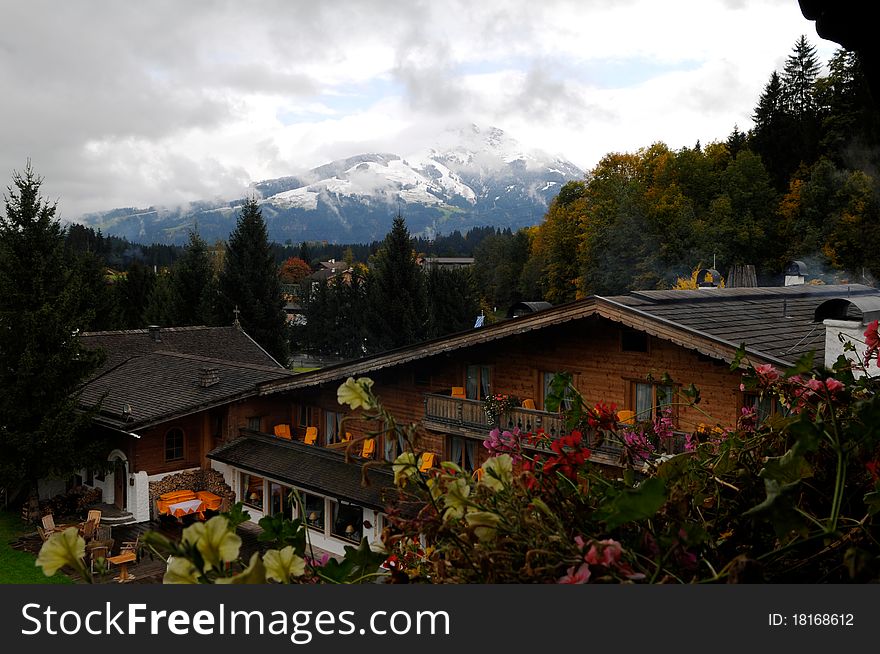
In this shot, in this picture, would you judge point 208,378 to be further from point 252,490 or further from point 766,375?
point 766,375

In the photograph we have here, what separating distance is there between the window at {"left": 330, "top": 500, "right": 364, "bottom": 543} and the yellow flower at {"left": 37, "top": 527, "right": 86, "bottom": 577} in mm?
17174

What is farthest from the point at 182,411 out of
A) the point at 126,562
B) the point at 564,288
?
the point at 564,288

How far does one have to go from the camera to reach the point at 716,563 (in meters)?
1.27

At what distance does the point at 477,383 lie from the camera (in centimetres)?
1775

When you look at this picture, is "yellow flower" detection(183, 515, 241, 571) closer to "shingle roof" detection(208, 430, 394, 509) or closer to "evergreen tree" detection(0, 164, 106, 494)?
"shingle roof" detection(208, 430, 394, 509)

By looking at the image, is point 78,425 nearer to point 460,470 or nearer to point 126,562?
point 126,562

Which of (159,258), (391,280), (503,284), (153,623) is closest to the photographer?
(153,623)

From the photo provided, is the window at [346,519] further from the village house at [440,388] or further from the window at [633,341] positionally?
the window at [633,341]

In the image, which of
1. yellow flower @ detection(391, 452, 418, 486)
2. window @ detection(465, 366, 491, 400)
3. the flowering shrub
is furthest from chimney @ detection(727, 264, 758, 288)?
yellow flower @ detection(391, 452, 418, 486)

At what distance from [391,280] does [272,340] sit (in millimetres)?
8358

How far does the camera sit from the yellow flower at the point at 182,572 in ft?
3.01

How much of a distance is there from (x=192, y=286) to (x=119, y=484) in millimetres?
24202

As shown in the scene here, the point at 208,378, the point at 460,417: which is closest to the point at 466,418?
the point at 460,417

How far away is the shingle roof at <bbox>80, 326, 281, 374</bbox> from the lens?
29622mm
